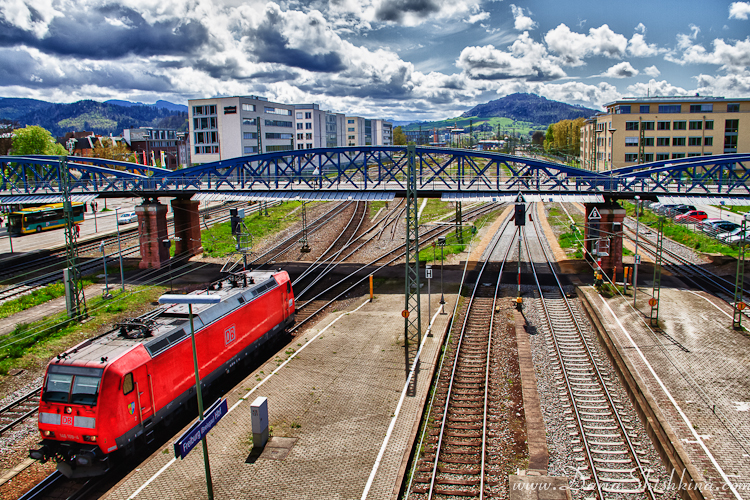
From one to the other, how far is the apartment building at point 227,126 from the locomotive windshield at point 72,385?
80571mm

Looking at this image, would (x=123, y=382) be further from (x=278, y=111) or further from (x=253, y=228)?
(x=278, y=111)

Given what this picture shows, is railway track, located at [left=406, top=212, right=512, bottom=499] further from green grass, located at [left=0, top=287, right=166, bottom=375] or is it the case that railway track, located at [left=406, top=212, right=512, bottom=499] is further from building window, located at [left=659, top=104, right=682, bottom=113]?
building window, located at [left=659, top=104, right=682, bottom=113]

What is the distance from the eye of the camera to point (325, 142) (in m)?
133

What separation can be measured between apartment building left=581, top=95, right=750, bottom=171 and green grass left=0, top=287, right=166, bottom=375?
71837 millimetres

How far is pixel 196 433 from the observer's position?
10766 millimetres

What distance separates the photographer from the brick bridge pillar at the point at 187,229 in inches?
1752

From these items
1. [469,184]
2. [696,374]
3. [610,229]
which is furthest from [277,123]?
[696,374]

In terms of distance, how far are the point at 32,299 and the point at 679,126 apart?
87.5 meters

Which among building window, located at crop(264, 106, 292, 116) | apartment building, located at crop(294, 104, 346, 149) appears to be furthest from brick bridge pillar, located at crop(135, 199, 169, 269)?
apartment building, located at crop(294, 104, 346, 149)

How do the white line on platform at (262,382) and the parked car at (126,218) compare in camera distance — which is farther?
the parked car at (126,218)

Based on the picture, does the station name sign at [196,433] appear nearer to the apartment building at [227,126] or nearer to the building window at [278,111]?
the apartment building at [227,126]

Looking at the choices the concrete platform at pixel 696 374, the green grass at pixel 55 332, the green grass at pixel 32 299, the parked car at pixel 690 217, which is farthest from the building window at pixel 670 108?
the green grass at pixel 32 299

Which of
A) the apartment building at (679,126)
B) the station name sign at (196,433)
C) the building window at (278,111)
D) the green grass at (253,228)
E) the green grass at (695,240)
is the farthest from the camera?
the building window at (278,111)

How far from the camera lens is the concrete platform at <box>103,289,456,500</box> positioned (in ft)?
44.6
